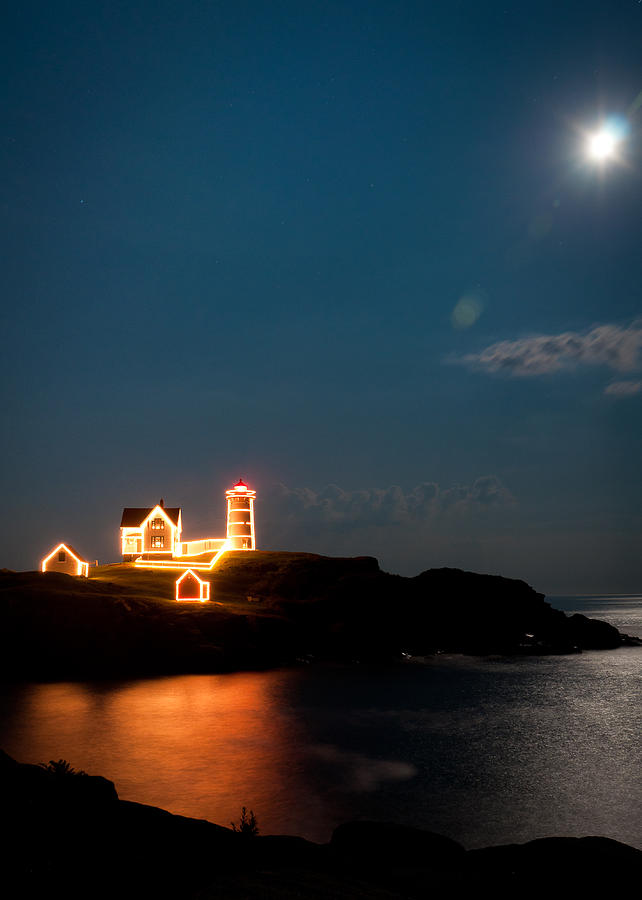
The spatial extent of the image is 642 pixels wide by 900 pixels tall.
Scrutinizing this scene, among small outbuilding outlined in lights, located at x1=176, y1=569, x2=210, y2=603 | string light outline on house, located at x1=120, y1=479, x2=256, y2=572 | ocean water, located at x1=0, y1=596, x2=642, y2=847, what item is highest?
string light outline on house, located at x1=120, y1=479, x2=256, y2=572

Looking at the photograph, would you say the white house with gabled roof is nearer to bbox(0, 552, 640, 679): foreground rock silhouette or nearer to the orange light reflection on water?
bbox(0, 552, 640, 679): foreground rock silhouette

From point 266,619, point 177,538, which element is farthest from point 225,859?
point 177,538

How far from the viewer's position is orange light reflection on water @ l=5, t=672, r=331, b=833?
1905cm

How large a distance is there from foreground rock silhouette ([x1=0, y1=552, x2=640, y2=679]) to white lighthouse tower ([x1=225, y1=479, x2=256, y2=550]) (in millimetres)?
2464

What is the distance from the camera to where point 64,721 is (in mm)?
28547

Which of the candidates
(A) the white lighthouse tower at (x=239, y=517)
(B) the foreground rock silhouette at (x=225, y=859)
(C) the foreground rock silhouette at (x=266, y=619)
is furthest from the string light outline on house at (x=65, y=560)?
(B) the foreground rock silhouette at (x=225, y=859)

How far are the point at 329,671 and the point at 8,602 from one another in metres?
22.3

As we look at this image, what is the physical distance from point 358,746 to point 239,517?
40483 mm

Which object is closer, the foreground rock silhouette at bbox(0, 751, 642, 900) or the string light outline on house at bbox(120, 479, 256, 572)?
the foreground rock silhouette at bbox(0, 751, 642, 900)

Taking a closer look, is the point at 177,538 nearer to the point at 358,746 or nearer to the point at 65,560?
the point at 65,560

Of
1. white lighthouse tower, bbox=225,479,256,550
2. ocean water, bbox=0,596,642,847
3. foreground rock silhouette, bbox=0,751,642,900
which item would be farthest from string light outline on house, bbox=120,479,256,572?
foreground rock silhouette, bbox=0,751,642,900

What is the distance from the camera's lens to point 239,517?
65.1 meters

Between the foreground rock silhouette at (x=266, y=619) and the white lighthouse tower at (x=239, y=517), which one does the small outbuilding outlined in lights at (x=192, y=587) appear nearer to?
the foreground rock silhouette at (x=266, y=619)

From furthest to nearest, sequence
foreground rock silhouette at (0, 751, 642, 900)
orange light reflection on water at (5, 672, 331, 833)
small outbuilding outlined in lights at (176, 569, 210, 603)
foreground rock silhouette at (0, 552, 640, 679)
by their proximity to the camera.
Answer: small outbuilding outlined in lights at (176, 569, 210, 603) < foreground rock silhouette at (0, 552, 640, 679) < orange light reflection on water at (5, 672, 331, 833) < foreground rock silhouette at (0, 751, 642, 900)
